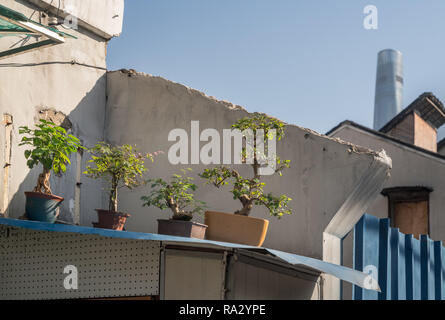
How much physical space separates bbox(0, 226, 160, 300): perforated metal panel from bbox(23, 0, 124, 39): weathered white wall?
9.36 ft

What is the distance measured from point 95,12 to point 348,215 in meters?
4.25

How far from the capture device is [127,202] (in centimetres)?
944

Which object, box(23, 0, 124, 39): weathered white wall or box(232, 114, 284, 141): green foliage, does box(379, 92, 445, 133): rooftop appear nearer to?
box(23, 0, 124, 39): weathered white wall

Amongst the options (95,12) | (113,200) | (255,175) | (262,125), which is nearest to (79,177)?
(113,200)

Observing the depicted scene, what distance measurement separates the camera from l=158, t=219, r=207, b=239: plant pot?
724 centimetres

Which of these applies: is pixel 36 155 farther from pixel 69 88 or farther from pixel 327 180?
pixel 327 180

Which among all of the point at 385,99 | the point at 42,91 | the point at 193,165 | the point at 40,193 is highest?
the point at 385,99

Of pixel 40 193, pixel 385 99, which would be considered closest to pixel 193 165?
pixel 40 193

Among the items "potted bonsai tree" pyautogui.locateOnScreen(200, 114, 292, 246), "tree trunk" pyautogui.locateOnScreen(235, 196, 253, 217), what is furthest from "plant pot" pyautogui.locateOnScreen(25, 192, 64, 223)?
"tree trunk" pyautogui.locateOnScreen(235, 196, 253, 217)

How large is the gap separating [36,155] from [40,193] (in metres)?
0.38

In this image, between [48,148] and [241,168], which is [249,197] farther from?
[48,148]

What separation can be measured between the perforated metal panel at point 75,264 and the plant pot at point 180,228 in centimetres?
18

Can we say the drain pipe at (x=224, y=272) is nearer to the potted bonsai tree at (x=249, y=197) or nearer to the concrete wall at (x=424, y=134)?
the potted bonsai tree at (x=249, y=197)
